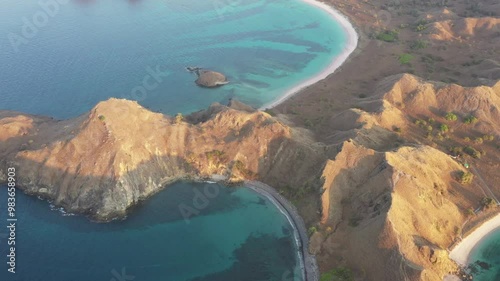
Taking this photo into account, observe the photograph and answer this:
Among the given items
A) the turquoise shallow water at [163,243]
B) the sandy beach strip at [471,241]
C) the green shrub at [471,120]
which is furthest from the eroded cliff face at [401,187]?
the turquoise shallow water at [163,243]

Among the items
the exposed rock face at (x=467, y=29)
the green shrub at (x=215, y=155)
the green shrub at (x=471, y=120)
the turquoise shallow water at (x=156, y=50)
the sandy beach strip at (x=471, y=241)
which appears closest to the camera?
the sandy beach strip at (x=471, y=241)

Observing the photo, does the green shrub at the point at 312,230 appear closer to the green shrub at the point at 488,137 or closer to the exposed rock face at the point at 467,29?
the green shrub at the point at 488,137

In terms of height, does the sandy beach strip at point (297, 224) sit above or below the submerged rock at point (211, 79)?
below

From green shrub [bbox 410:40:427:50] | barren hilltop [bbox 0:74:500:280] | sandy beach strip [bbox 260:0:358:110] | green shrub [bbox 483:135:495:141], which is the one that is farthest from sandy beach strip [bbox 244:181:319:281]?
green shrub [bbox 410:40:427:50]

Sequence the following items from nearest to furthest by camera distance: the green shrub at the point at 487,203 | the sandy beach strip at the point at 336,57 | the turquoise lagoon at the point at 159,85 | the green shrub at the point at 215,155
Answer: the turquoise lagoon at the point at 159,85 → the green shrub at the point at 487,203 → the green shrub at the point at 215,155 → the sandy beach strip at the point at 336,57

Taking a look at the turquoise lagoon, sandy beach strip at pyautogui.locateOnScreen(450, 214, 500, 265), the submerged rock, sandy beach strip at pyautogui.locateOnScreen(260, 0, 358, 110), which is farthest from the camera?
the submerged rock

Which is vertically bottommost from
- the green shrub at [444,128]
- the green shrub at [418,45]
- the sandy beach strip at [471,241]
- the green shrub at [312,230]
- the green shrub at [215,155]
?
the sandy beach strip at [471,241]

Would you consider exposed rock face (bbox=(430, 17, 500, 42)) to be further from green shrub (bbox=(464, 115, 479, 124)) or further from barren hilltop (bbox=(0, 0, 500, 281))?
green shrub (bbox=(464, 115, 479, 124))
